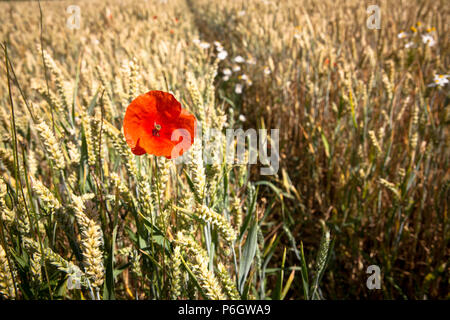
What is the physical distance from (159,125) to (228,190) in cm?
33

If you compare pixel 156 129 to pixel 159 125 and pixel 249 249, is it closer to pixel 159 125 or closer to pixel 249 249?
pixel 159 125

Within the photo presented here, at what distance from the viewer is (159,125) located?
0.50 m

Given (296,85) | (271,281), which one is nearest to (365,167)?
(271,281)

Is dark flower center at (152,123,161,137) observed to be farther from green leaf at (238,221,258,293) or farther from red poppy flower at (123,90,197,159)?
green leaf at (238,221,258,293)

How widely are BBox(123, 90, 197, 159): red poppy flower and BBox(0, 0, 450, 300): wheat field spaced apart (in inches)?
1.8

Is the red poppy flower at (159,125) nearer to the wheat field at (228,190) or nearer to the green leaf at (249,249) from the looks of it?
the wheat field at (228,190)

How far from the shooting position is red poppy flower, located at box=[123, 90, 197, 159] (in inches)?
18.4

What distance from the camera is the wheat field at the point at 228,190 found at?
1.80ft

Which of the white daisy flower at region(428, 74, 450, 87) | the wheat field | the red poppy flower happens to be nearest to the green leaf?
the wheat field

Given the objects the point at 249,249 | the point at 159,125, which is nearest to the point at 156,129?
the point at 159,125

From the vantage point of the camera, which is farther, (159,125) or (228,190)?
(228,190)

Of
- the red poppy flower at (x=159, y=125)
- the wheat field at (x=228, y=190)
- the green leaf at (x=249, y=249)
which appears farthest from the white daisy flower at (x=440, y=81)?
the red poppy flower at (x=159, y=125)

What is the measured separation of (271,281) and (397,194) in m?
0.62

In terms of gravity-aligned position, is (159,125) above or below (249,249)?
above
